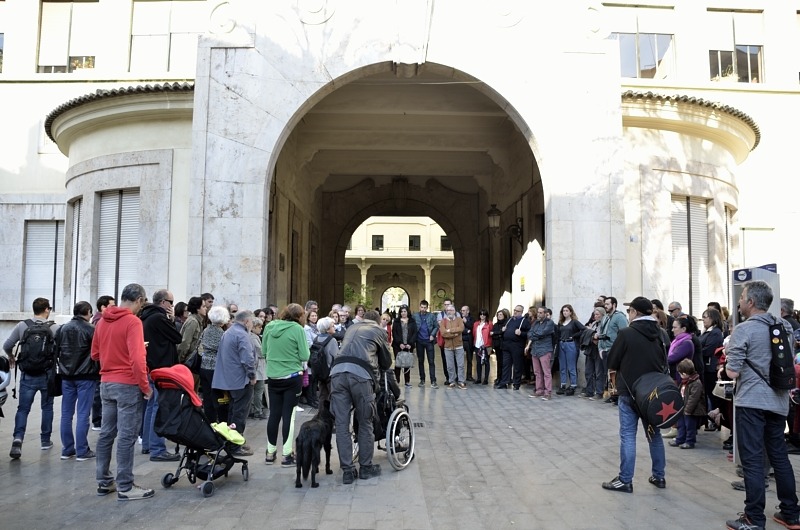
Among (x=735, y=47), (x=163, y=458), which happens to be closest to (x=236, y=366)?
(x=163, y=458)

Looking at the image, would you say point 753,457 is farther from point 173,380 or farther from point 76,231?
point 76,231

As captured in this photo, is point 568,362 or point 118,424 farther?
point 568,362

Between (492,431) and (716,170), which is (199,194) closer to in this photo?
(492,431)

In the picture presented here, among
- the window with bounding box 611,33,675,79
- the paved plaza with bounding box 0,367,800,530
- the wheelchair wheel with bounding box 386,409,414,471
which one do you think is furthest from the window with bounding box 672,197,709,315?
the wheelchair wheel with bounding box 386,409,414,471

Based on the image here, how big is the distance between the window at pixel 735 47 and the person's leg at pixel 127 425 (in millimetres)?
19327

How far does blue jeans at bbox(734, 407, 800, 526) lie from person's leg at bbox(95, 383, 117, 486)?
509 cm

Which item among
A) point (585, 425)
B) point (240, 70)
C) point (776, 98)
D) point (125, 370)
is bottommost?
point (585, 425)

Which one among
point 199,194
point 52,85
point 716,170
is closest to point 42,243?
point 52,85

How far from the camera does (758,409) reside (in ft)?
15.3

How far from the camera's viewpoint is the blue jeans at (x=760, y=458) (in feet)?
14.7

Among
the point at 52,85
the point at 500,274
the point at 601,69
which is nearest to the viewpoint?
the point at 601,69

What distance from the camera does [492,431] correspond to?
8.19m

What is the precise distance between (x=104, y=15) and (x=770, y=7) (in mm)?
20300

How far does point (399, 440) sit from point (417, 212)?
63.0 ft
